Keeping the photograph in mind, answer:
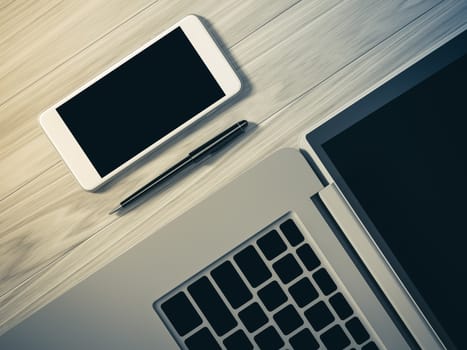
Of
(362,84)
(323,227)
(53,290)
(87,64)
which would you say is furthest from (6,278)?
(362,84)

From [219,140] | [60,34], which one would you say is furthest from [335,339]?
[60,34]

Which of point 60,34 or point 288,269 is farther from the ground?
point 60,34

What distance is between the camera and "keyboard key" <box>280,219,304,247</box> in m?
0.52

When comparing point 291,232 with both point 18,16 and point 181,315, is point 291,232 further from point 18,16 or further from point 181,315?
point 18,16

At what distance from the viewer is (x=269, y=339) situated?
517 millimetres

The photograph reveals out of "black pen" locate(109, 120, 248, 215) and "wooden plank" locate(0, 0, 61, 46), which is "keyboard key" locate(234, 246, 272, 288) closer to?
"black pen" locate(109, 120, 248, 215)

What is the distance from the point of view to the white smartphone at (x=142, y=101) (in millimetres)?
622

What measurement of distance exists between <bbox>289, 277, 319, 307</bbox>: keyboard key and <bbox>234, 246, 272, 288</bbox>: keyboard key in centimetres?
4

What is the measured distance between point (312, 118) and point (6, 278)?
1.64ft

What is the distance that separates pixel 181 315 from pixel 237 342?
2.8 inches

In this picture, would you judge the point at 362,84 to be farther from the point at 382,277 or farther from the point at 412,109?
the point at 382,277

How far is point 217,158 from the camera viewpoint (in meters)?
0.64

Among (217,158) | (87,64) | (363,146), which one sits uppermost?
(87,64)

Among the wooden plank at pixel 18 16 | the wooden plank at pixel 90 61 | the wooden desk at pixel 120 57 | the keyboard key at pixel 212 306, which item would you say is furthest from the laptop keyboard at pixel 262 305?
the wooden plank at pixel 18 16
